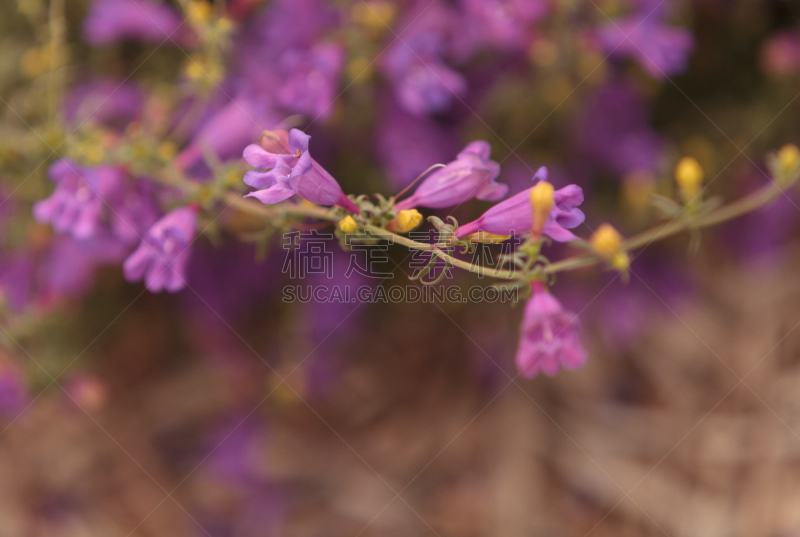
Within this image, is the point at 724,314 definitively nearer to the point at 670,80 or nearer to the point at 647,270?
the point at 647,270

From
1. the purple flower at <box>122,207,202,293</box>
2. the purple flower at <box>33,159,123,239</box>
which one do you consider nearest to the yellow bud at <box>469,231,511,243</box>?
the purple flower at <box>122,207,202,293</box>

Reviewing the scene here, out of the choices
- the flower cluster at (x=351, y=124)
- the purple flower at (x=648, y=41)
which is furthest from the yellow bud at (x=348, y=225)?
the purple flower at (x=648, y=41)

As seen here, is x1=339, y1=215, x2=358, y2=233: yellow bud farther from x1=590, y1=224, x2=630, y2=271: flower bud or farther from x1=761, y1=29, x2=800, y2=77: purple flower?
x1=761, y1=29, x2=800, y2=77: purple flower

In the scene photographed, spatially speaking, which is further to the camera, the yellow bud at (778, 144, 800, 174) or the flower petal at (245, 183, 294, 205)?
the yellow bud at (778, 144, 800, 174)

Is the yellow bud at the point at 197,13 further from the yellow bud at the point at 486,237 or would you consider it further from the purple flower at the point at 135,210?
the yellow bud at the point at 486,237

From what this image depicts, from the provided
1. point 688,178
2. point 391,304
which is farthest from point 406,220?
point 391,304

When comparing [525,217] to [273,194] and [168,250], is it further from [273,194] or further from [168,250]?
[168,250]

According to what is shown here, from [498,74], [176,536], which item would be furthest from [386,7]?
[176,536]
